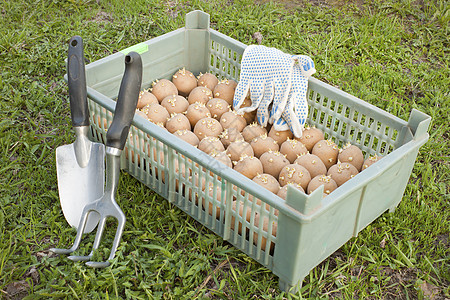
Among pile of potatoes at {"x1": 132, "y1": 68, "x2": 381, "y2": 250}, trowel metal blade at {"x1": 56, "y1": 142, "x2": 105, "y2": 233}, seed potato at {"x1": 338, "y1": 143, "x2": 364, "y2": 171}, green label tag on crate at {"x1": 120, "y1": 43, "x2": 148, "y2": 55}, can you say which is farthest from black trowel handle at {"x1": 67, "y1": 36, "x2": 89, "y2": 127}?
seed potato at {"x1": 338, "y1": 143, "x2": 364, "y2": 171}

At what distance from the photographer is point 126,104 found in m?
1.79

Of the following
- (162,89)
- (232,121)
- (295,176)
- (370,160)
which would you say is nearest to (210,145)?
(232,121)

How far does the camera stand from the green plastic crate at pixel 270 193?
5.19 ft

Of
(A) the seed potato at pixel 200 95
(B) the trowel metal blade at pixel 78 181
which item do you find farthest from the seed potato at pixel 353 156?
(B) the trowel metal blade at pixel 78 181

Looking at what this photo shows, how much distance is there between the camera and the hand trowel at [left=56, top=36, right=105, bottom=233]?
6.10ft

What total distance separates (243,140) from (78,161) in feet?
1.86

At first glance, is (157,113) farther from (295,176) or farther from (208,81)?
(295,176)

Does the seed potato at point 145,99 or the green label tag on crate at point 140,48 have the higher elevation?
the green label tag on crate at point 140,48

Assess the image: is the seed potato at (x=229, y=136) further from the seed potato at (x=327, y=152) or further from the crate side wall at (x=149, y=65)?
the crate side wall at (x=149, y=65)

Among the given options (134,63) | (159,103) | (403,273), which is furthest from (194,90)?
(403,273)

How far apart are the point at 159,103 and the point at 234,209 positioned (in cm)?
71

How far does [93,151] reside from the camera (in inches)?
76.4

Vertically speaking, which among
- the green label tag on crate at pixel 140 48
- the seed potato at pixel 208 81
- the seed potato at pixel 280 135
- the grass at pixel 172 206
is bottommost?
the grass at pixel 172 206

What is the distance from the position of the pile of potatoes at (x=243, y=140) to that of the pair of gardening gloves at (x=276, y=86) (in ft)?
0.15
